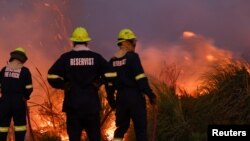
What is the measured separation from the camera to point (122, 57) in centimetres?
693

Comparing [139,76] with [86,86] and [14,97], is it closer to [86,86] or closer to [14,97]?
[86,86]

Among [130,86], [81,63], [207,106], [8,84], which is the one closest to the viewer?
[81,63]

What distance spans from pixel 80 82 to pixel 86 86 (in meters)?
0.11

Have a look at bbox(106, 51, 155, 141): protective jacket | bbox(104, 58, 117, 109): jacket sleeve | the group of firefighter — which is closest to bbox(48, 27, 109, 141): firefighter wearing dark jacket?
the group of firefighter

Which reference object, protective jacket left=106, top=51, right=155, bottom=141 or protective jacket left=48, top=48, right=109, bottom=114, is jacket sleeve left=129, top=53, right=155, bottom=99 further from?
protective jacket left=48, top=48, right=109, bottom=114

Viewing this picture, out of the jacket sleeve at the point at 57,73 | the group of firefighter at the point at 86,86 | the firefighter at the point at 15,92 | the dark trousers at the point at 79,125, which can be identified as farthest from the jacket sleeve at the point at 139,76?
the firefighter at the point at 15,92

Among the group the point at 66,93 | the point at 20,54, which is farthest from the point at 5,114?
the point at 66,93

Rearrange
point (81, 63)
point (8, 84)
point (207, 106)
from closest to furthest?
point (81, 63) → point (8, 84) → point (207, 106)

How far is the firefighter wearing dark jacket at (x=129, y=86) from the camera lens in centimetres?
679

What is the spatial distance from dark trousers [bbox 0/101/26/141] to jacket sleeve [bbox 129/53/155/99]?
7.68 feet

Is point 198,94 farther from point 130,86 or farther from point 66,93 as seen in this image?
point 66,93

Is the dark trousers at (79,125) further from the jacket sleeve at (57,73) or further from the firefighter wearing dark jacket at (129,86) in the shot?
the firefighter wearing dark jacket at (129,86)

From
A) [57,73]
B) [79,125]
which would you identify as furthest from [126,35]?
[79,125]

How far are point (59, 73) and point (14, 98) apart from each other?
5.55 ft
